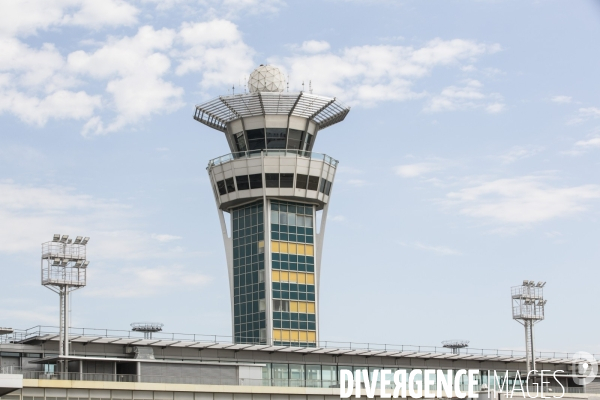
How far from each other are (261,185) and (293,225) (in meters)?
6.26

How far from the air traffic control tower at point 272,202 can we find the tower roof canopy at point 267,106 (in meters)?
0.12

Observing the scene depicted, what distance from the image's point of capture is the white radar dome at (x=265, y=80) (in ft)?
397

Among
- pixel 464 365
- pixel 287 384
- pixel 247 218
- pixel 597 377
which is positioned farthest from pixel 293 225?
pixel 597 377

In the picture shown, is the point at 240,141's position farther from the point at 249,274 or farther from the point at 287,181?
the point at 249,274

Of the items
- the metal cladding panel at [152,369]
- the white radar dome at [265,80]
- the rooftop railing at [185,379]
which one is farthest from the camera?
the white radar dome at [265,80]

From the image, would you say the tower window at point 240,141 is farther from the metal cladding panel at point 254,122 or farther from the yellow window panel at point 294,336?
the yellow window panel at point 294,336

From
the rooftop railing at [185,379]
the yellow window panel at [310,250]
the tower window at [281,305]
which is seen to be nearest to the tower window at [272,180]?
the yellow window panel at [310,250]

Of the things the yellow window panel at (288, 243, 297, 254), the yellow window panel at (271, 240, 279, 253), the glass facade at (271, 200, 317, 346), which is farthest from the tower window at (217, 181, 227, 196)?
the yellow window panel at (288, 243, 297, 254)

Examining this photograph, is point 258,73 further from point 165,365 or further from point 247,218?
point 165,365

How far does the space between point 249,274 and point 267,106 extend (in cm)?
1992

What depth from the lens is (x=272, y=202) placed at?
117188 mm

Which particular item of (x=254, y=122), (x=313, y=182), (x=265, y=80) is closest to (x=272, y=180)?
(x=313, y=182)

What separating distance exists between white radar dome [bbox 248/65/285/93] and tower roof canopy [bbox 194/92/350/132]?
10.5 ft

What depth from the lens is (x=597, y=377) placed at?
120 m
